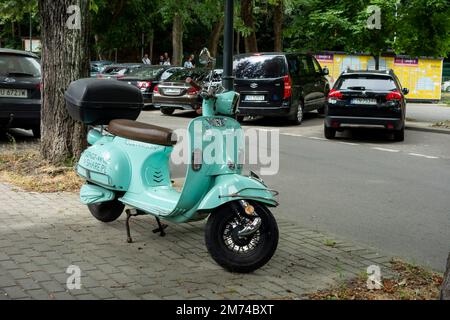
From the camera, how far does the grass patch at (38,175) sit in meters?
8.23

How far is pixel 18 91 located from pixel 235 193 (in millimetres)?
7989

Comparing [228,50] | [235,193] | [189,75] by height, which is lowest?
[235,193]

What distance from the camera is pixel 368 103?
14.4m

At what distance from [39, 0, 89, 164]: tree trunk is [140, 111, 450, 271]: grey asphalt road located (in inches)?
65.0

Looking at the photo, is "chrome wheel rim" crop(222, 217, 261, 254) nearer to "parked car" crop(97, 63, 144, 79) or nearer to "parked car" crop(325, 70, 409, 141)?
"parked car" crop(325, 70, 409, 141)

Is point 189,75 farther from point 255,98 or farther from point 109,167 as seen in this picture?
point 109,167

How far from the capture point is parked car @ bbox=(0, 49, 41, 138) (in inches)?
463

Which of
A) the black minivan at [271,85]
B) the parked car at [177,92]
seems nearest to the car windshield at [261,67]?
the black minivan at [271,85]

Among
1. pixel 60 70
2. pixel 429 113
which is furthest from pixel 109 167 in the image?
pixel 429 113

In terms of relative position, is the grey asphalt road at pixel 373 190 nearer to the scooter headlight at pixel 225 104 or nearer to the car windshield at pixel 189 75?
the scooter headlight at pixel 225 104

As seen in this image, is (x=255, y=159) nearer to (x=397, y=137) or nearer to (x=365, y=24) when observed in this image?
(x=397, y=137)

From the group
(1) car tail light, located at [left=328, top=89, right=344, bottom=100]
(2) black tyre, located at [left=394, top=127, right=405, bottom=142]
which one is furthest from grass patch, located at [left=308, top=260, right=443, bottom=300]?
(2) black tyre, located at [left=394, top=127, right=405, bottom=142]

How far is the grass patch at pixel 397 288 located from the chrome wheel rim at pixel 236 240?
0.72 metres

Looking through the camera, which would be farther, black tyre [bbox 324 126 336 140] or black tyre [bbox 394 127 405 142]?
black tyre [bbox 324 126 336 140]
